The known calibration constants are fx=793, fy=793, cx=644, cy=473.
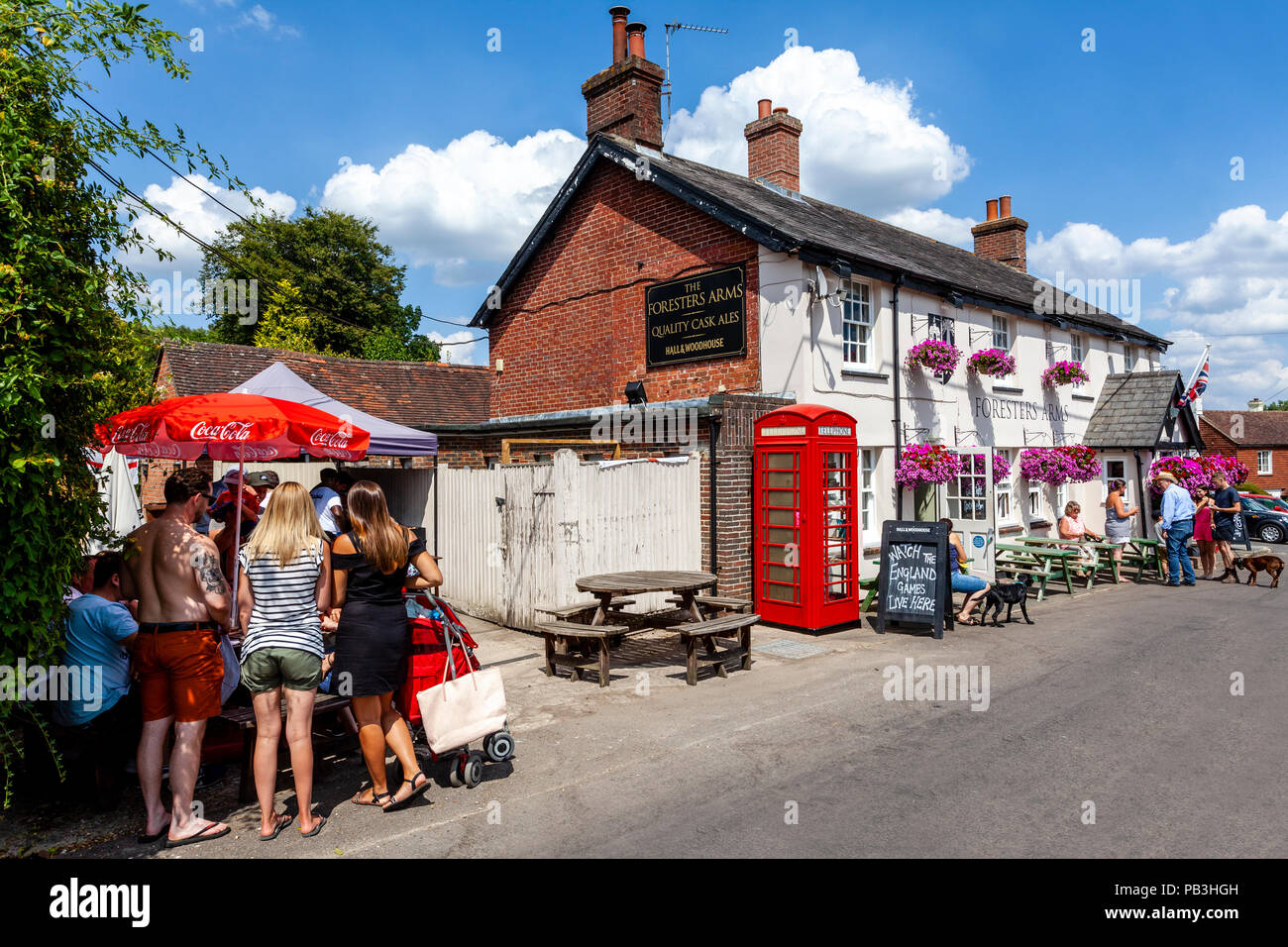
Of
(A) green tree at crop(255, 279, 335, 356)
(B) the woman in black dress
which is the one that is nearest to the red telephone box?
(B) the woman in black dress

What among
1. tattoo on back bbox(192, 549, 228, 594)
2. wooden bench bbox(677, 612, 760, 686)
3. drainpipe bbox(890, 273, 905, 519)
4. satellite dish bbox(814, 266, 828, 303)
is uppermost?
satellite dish bbox(814, 266, 828, 303)

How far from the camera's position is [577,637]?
8555 mm

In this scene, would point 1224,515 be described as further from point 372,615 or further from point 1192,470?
point 372,615

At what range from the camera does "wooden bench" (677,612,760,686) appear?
8258 millimetres

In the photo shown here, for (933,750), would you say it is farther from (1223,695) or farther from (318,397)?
(318,397)

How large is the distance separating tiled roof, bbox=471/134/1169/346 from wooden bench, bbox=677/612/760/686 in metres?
5.88

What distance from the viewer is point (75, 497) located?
15.2 feet

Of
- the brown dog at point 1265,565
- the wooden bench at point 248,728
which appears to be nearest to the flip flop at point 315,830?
the wooden bench at point 248,728

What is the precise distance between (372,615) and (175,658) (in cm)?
120

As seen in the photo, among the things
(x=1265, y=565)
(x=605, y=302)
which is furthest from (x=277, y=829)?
(x=1265, y=565)

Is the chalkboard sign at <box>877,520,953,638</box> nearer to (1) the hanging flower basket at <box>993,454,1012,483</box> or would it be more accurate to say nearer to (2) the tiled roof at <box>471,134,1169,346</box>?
(2) the tiled roof at <box>471,134,1169,346</box>

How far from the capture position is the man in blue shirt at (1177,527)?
15.0 m

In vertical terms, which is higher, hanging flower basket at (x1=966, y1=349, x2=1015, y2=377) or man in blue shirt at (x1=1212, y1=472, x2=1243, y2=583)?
hanging flower basket at (x1=966, y1=349, x2=1015, y2=377)
